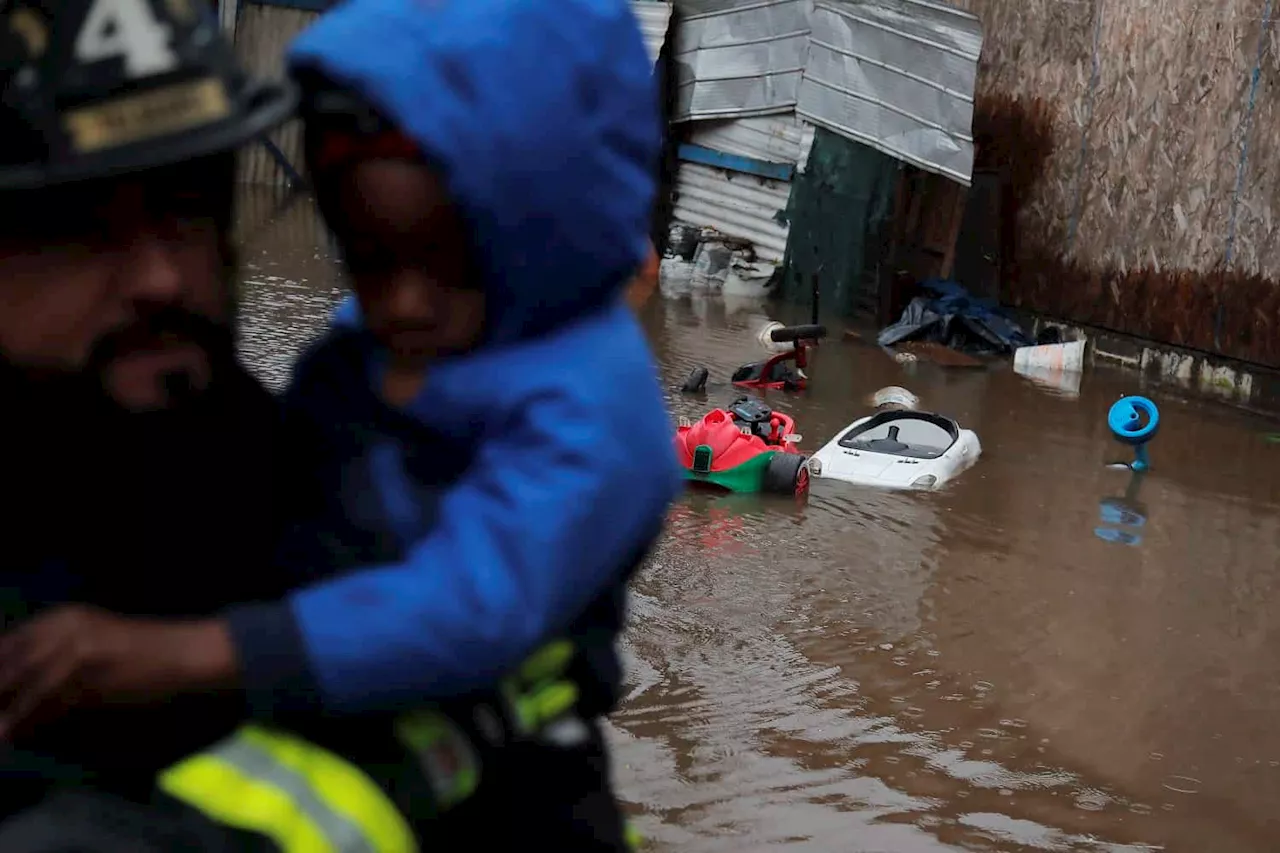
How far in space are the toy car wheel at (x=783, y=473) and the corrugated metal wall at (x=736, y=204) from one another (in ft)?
30.7

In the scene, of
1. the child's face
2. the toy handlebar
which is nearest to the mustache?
the child's face

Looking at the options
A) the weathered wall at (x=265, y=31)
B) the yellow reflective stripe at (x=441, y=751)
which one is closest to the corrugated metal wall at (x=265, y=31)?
the weathered wall at (x=265, y=31)

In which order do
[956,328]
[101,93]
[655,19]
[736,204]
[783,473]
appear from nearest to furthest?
[101,93]
[783,473]
[956,328]
[736,204]
[655,19]

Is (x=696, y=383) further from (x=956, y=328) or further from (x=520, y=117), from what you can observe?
(x=520, y=117)

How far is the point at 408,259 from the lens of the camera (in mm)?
1204

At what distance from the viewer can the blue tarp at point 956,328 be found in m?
13.7

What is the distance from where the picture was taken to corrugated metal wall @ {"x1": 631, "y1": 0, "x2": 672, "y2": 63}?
1731 centimetres

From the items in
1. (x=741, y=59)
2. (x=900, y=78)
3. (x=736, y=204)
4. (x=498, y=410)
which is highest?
(x=741, y=59)

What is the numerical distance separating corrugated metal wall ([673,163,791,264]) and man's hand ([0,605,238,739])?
15.6 meters

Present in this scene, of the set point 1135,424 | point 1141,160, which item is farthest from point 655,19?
point 1135,424

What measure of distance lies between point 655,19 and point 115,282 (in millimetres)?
17114

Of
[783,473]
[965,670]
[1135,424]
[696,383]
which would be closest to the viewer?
[965,670]

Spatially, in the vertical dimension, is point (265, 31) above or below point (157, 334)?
above

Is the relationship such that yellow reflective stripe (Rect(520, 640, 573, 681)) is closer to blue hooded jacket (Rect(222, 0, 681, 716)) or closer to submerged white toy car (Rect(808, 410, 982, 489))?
blue hooded jacket (Rect(222, 0, 681, 716))
